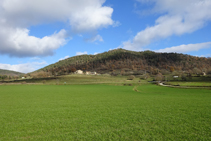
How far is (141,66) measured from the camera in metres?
177

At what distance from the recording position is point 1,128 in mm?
9062

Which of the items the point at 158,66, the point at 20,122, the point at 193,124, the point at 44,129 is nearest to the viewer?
the point at 44,129

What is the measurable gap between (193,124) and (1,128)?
13175mm

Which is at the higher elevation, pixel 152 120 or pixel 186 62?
pixel 186 62

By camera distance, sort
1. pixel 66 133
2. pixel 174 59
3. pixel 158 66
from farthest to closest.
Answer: pixel 174 59 → pixel 158 66 → pixel 66 133

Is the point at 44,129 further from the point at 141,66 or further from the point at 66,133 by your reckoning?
the point at 141,66

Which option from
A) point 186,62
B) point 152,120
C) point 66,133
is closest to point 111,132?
point 66,133

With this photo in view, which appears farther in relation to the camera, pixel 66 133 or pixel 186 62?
pixel 186 62

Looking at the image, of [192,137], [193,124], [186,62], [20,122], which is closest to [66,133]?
[20,122]

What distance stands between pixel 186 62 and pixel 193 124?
196 metres

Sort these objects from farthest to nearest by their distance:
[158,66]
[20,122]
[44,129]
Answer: [158,66] → [20,122] → [44,129]

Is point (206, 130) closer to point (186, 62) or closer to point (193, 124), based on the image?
point (193, 124)

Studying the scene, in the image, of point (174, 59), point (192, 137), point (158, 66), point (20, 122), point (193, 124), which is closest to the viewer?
point (192, 137)

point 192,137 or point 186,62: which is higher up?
point 186,62
